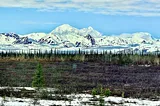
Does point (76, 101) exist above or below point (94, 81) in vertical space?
above

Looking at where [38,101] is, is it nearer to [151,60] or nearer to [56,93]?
[56,93]

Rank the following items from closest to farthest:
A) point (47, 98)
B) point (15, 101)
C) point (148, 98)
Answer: point (15, 101), point (47, 98), point (148, 98)

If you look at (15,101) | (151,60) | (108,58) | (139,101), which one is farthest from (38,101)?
(108,58)

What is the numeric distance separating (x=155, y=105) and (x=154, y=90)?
32.8 feet

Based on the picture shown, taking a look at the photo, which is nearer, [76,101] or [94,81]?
[76,101]

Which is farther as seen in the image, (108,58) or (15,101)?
(108,58)

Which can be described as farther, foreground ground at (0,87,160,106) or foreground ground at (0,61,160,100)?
foreground ground at (0,61,160,100)

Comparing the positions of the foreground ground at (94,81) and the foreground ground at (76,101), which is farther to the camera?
the foreground ground at (94,81)

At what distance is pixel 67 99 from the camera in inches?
1138

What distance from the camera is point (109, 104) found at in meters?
27.4

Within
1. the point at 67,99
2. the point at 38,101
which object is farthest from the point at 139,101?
the point at 38,101

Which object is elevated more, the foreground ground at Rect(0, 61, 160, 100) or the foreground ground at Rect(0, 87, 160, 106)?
the foreground ground at Rect(0, 87, 160, 106)

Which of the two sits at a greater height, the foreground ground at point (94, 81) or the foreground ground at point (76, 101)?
the foreground ground at point (76, 101)

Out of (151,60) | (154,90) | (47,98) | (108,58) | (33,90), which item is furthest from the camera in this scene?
(108,58)
